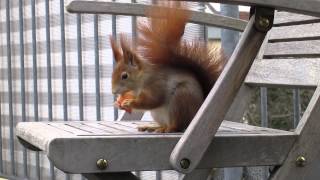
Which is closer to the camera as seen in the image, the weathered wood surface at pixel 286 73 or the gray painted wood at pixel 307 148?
the gray painted wood at pixel 307 148

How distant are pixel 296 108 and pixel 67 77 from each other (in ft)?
4.19

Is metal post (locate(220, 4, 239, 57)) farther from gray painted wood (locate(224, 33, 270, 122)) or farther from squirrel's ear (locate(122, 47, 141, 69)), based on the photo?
squirrel's ear (locate(122, 47, 141, 69))

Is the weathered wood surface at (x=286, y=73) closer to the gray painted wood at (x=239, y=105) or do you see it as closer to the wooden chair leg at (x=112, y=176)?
the gray painted wood at (x=239, y=105)

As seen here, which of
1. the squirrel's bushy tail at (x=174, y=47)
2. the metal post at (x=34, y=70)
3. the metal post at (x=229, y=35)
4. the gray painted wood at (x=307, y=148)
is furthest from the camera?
the metal post at (x=34, y=70)

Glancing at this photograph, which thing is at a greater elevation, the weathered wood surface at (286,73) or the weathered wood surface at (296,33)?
the weathered wood surface at (296,33)

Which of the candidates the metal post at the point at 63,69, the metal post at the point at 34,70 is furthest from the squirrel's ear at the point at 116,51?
the metal post at the point at 34,70

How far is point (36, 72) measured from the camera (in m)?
3.33

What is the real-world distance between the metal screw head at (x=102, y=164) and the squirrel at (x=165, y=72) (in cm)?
21

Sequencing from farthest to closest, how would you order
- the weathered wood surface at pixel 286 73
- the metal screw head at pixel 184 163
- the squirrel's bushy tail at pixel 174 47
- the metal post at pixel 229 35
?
the metal post at pixel 229 35 < the weathered wood surface at pixel 286 73 < the squirrel's bushy tail at pixel 174 47 < the metal screw head at pixel 184 163

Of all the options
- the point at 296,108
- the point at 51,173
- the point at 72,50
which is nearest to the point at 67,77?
the point at 72,50

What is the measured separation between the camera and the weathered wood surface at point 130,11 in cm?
191

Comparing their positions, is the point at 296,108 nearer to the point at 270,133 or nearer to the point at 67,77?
A: the point at 270,133

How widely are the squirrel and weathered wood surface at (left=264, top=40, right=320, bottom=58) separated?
0.29 metres

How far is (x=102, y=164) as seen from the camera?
1.39m
